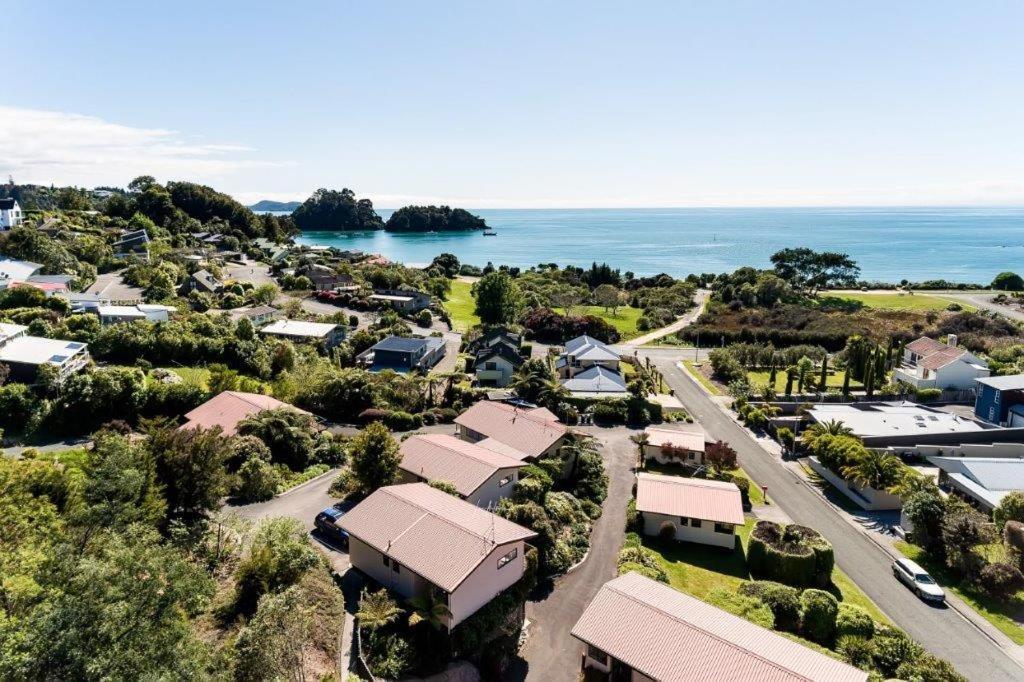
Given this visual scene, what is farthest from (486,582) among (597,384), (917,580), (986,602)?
(597,384)

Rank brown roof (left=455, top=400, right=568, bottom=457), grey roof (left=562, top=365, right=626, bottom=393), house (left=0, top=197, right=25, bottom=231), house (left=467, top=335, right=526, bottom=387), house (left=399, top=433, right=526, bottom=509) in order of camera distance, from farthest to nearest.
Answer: house (left=0, top=197, right=25, bottom=231) → house (left=467, top=335, right=526, bottom=387) → grey roof (left=562, top=365, right=626, bottom=393) → brown roof (left=455, top=400, right=568, bottom=457) → house (left=399, top=433, right=526, bottom=509)

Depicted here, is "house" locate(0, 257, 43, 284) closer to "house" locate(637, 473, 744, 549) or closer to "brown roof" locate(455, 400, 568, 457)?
"brown roof" locate(455, 400, 568, 457)

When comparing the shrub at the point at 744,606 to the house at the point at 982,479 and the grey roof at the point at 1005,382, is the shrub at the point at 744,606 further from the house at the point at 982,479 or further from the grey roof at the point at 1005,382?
the grey roof at the point at 1005,382

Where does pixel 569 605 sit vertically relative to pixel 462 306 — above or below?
below

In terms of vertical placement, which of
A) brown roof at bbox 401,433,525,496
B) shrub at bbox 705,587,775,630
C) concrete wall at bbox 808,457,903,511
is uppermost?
brown roof at bbox 401,433,525,496

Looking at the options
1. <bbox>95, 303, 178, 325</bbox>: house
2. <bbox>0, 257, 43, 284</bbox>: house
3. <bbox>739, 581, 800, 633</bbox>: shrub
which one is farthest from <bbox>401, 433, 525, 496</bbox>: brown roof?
<bbox>0, 257, 43, 284</bbox>: house

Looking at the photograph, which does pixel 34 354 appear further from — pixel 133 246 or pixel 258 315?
pixel 133 246

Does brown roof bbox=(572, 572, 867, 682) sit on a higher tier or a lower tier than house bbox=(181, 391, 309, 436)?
lower
